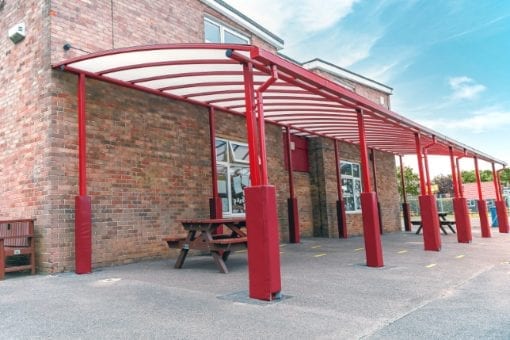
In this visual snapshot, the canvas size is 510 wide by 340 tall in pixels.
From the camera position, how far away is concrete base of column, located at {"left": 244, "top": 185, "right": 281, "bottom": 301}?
4141mm

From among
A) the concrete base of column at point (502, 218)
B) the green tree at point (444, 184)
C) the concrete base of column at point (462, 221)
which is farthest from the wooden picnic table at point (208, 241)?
the green tree at point (444, 184)

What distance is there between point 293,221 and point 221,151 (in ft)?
9.72

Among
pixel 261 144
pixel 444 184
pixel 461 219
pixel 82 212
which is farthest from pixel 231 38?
pixel 444 184

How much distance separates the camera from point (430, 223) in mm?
8156

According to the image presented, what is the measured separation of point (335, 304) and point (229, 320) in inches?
44.3

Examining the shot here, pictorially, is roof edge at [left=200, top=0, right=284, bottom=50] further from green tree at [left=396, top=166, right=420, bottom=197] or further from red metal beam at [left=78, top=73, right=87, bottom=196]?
green tree at [left=396, top=166, right=420, bottom=197]

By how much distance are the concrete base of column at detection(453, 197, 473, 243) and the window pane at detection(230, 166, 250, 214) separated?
5.52 meters

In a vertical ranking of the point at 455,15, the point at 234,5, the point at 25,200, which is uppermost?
the point at 455,15

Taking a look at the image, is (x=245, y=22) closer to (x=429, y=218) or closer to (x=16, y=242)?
(x=429, y=218)

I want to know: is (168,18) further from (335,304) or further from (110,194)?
(335,304)

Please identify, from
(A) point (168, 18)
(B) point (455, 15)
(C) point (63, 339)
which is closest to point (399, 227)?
A: (B) point (455, 15)

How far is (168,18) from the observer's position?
879cm

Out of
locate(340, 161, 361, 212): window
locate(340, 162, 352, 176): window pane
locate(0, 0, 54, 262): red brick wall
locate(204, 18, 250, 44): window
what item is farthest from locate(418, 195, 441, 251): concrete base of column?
locate(0, 0, 54, 262): red brick wall

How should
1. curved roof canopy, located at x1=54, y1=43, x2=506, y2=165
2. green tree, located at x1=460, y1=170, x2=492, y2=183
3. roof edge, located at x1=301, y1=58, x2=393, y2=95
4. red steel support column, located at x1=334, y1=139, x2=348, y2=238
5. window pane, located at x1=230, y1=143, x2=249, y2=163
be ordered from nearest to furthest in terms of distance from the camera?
curved roof canopy, located at x1=54, y1=43, x2=506, y2=165 < window pane, located at x1=230, y1=143, x2=249, y2=163 < red steel support column, located at x1=334, y1=139, x2=348, y2=238 < roof edge, located at x1=301, y1=58, x2=393, y2=95 < green tree, located at x1=460, y1=170, x2=492, y2=183
